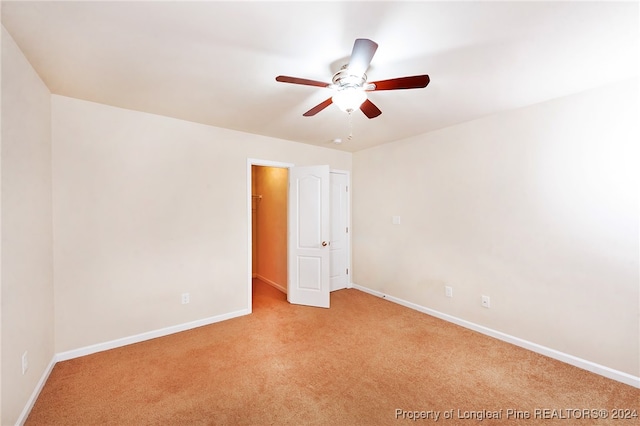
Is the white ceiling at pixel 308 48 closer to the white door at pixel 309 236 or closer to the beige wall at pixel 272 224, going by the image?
the white door at pixel 309 236

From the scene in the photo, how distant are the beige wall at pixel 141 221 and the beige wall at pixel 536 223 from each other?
8.18ft

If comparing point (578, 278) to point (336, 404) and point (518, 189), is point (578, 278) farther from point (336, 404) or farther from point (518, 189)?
point (336, 404)

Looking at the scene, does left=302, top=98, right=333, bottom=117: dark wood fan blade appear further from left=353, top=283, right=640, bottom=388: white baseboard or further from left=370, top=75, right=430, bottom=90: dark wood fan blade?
left=353, top=283, right=640, bottom=388: white baseboard

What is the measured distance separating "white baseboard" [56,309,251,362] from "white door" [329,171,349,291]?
1690 millimetres

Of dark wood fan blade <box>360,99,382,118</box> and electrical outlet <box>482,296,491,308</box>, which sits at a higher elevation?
dark wood fan blade <box>360,99,382,118</box>

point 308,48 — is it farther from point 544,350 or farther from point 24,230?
point 544,350

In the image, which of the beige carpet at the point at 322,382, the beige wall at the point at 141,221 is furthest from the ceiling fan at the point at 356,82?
the beige carpet at the point at 322,382

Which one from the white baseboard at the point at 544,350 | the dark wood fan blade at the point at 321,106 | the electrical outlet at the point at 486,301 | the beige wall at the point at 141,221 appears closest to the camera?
the dark wood fan blade at the point at 321,106

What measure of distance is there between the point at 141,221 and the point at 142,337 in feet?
4.17

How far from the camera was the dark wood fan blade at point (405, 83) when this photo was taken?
159cm

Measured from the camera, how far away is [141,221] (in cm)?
290

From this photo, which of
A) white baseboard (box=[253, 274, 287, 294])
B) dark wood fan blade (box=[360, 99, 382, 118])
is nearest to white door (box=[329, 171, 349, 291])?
white baseboard (box=[253, 274, 287, 294])

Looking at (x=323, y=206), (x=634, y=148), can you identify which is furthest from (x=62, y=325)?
(x=634, y=148)

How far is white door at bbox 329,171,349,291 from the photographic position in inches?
183
